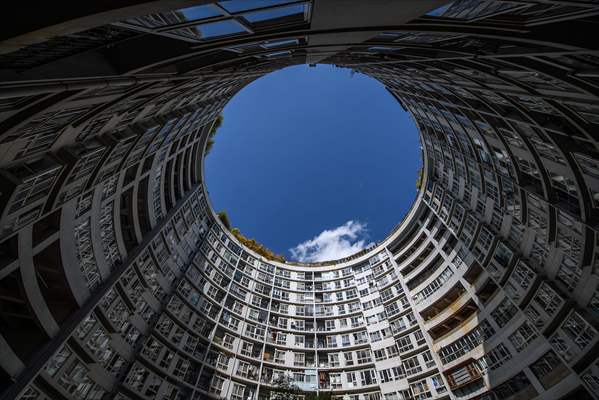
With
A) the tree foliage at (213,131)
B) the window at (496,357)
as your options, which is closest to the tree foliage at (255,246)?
the tree foliage at (213,131)

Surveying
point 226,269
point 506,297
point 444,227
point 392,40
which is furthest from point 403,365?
point 392,40

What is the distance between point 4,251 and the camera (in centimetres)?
1454

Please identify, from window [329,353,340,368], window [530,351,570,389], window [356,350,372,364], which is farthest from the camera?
→ window [329,353,340,368]

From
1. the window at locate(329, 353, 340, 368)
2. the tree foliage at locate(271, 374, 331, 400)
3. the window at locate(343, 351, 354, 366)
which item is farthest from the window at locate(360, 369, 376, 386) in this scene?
the tree foliage at locate(271, 374, 331, 400)

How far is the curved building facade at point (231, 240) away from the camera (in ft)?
30.0

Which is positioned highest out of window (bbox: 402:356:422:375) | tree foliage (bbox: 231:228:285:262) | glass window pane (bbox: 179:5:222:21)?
tree foliage (bbox: 231:228:285:262)

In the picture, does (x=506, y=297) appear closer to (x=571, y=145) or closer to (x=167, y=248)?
(x=571, y=145)

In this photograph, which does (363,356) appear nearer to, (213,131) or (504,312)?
(504,312)

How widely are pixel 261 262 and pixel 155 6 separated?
48755mm

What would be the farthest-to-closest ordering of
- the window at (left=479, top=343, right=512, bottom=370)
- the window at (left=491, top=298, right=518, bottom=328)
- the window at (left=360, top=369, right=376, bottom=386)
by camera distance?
the window at (left=360, top=369, right=376, bottom=386), the window at (left=491, top=298, right=518, bottom=328), the window at (left=479, top=343, right=512, bottom=370)

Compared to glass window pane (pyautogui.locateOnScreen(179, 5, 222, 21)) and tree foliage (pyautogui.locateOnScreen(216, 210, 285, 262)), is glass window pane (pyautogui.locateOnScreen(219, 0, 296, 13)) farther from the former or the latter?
tree foliage (pyautogui.locateOnScreen(216, 210, 285, 262))

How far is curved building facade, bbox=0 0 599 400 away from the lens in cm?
914

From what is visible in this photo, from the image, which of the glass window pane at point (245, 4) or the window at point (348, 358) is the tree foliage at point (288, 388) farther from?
the glass window pane at point (245, 4)

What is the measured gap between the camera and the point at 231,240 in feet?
159
